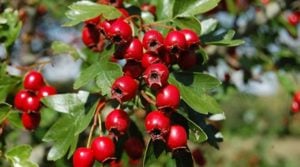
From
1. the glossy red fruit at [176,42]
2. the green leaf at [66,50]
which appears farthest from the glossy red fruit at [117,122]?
the green leaf at [66,50]

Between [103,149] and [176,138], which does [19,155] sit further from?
[176,138]

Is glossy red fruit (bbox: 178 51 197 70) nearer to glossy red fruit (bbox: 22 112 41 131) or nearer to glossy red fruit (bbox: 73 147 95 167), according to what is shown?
glossy red fruit (bbox: 73 147 95 167)

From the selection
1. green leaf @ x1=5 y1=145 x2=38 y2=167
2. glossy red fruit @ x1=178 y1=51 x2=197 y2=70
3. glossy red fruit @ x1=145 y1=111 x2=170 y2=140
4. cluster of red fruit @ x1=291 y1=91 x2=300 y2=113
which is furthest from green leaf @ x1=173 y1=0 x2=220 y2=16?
cluster of red fruit @ x1=291 y1=91 x2=300 y2=113

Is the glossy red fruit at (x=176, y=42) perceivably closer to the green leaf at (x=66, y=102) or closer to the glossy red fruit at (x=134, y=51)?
the glossy red fruit at (x=134, y=51)

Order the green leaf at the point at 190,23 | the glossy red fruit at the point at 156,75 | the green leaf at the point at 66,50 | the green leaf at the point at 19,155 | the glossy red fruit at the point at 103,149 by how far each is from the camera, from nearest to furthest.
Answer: the glossy red fruit at the point at 156,75, the glossy red fruit at the point at 103,149, the green leaf at the point at 190,23, the green leaf at the point at 19,155, the green leaf at the point at 66,50

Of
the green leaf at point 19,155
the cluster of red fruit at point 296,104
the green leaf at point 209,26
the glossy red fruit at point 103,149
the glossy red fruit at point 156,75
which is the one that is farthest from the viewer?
the cluster of red fruit at point 296,104

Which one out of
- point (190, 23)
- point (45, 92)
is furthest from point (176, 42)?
point (45, 92)
